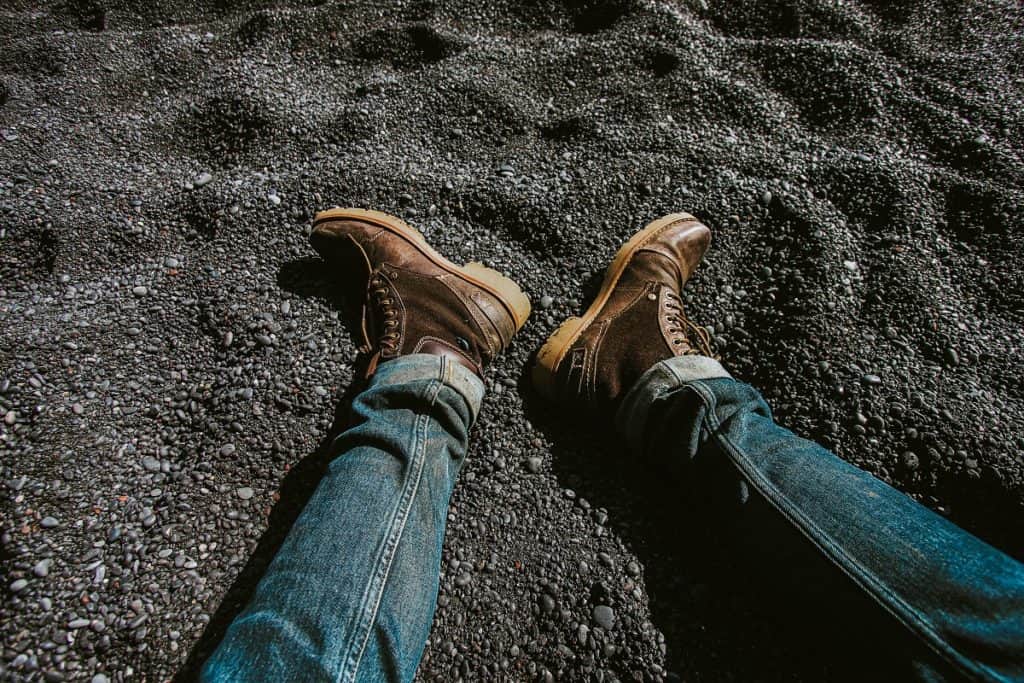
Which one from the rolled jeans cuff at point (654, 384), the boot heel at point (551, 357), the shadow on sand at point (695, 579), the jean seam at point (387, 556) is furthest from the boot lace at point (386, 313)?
the rolled jeans cuff at point (654, 384)

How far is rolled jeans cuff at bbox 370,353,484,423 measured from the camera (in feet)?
5.71

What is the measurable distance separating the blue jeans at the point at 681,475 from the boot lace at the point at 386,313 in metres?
0.21

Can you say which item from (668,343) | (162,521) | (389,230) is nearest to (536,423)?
(668,343)

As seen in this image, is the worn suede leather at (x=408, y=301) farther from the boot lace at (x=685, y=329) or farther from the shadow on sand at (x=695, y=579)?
the boot lace at (x=685, y=329)

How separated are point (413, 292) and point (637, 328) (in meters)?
0.87

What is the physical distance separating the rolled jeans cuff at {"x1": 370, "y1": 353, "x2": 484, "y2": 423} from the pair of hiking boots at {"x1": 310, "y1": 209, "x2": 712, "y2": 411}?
97mm

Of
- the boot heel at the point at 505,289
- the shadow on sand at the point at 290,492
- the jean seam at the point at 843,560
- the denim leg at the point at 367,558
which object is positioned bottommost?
the shadow on sand at the point at 290,492

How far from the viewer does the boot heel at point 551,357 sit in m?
1.98

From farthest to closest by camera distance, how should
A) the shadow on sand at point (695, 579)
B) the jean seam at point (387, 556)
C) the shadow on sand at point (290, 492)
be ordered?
the shadow on sand at point (290, 492), the shadow on sand at point (695, 579), the jean seam at point (387, 556)

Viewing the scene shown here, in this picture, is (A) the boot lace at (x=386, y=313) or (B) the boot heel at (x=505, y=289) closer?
(A) the boot lace at (x=386, y=313)

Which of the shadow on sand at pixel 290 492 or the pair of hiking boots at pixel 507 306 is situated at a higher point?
the pair of hiking boots at pixel 507 306

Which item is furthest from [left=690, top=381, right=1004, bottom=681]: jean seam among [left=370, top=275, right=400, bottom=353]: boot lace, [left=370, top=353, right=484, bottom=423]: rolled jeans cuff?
[left=370, top=275, right=400, bottom=353]: boot lace

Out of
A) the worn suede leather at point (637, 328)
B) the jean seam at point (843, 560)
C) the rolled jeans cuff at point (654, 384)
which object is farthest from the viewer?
the worn suede leather at point (637, 328)

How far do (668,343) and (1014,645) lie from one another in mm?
1149
